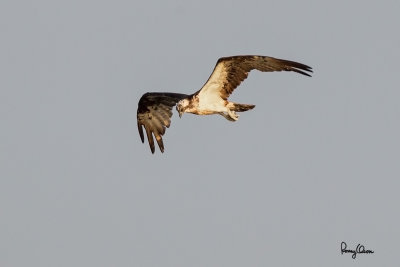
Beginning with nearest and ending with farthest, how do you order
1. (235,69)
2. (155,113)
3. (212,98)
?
(235,69)
(212,98)
(155,113)

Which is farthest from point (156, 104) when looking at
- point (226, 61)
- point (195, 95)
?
point (226, 61)

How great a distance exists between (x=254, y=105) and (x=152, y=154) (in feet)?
10.7

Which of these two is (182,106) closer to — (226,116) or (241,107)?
(226,116)

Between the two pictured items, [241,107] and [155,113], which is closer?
[241,107]

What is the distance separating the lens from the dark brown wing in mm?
23266

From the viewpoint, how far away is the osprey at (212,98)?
20.1 m

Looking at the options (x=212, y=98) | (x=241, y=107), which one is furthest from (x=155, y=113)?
(x=241, y=107)

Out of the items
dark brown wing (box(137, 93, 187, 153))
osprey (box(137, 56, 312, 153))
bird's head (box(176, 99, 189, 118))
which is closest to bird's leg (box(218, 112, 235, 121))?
osprey (box(137, 56, 312, 153))

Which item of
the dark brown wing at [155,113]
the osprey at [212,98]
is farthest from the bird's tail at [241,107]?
the dark brown wing at [155,113]

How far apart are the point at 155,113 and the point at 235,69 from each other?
3.70m

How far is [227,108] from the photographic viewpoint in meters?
21.3

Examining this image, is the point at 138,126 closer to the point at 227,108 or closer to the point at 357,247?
the point at 227,108

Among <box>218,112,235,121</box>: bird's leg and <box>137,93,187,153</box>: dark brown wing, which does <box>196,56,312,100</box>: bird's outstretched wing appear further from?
<box>137,93,187,153</box>: dark brown wing

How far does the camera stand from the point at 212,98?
69.6 ft
